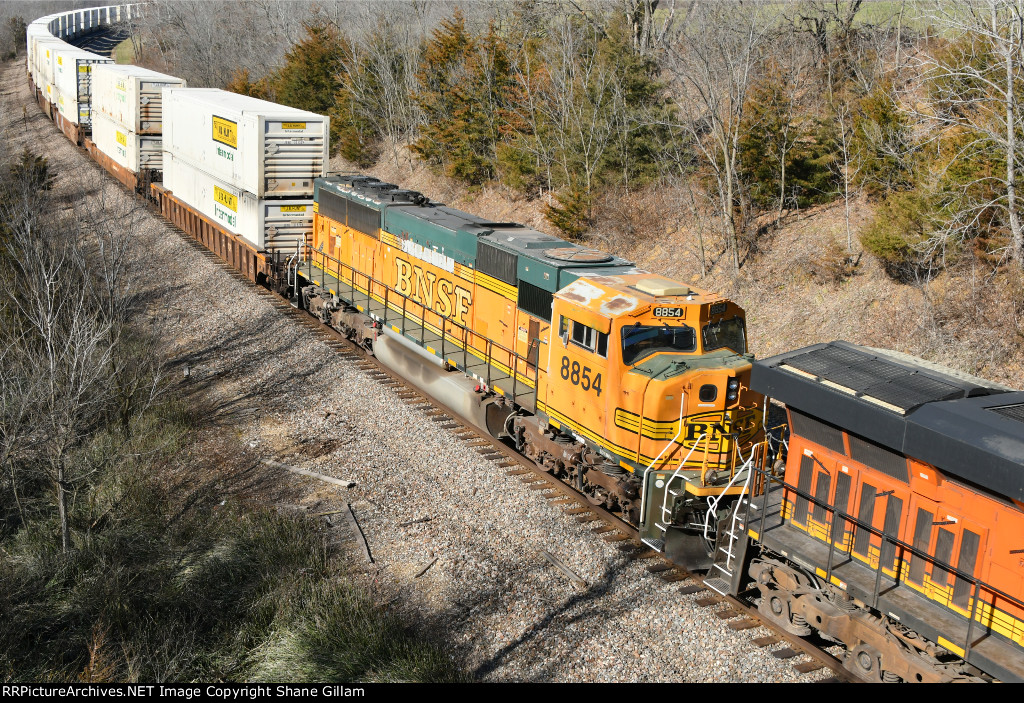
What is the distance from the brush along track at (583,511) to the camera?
9.80 metres

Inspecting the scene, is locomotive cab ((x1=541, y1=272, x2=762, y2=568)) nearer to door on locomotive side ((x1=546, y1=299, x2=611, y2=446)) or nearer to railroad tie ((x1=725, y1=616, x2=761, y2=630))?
door on locomotive side ((x1=546, y1=299, x2=611, y2=446))

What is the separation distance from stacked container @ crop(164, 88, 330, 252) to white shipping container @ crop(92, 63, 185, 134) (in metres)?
5.99

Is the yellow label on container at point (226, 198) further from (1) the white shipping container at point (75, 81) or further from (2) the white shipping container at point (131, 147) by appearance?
(1) the white shipping container at point (75, 81)

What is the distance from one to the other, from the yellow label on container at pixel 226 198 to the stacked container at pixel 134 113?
7.38 m

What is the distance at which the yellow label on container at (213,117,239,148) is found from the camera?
2359 cm

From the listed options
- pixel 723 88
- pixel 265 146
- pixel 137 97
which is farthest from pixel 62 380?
pixel 137 97

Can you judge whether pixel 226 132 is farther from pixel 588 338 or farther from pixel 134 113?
pixel 588 338

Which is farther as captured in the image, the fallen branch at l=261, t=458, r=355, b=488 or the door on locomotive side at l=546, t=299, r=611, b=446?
the fallen branch at l=261, t=458, r=355, b=488

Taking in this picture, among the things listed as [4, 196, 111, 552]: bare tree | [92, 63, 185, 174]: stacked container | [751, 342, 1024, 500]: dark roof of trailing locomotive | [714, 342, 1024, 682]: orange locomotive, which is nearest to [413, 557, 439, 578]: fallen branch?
[714, 342, 1024, 682]: orange locomotive

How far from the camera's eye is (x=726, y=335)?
12.3m

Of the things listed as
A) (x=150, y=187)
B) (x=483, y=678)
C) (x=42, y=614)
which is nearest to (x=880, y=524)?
(x=483, y=678)

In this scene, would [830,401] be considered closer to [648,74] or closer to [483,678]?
[483,678]

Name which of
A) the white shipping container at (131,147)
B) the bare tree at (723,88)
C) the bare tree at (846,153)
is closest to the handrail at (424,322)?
the bare tree at (723,88)
